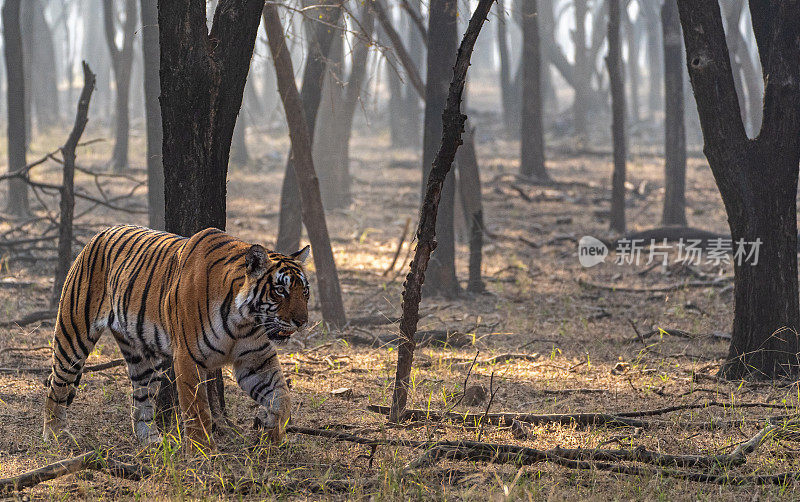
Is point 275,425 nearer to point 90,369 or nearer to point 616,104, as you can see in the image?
point 90,369

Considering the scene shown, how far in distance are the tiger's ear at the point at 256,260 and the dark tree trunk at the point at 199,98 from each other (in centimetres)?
105

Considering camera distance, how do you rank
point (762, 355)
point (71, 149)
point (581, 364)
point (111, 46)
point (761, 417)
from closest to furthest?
point (761, 417) < point (762, 355) < point (581, 364) < point (71, 149) < point (111, 46)

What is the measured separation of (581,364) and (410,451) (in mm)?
2958

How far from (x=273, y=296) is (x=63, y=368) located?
63.5 inches

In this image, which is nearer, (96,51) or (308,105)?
(308,105)

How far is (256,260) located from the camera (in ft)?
14.0

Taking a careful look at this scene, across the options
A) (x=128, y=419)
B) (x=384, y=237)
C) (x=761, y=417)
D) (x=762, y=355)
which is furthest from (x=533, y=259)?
(x=128, y=419)

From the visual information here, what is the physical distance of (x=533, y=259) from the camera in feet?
40.9

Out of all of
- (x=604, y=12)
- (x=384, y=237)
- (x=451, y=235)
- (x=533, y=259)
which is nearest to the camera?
(x=451, y=235)

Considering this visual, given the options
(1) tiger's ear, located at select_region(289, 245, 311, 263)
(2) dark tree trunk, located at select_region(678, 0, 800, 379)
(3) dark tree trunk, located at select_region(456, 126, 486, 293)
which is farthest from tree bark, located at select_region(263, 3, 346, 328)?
(2) dark tree trunk, located at select_region(678, 0, 800, 379)

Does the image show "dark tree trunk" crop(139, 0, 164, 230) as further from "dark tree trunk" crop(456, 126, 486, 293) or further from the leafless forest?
"dark tree trunk" crop(456, 126, 486, 293)

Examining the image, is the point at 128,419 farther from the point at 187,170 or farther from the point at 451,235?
the point at 451,235

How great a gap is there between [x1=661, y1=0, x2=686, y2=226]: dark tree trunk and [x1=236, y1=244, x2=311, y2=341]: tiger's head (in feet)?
35.0

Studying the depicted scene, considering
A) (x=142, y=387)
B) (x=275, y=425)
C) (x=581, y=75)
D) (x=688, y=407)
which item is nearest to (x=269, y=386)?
(x=275, y=425)
